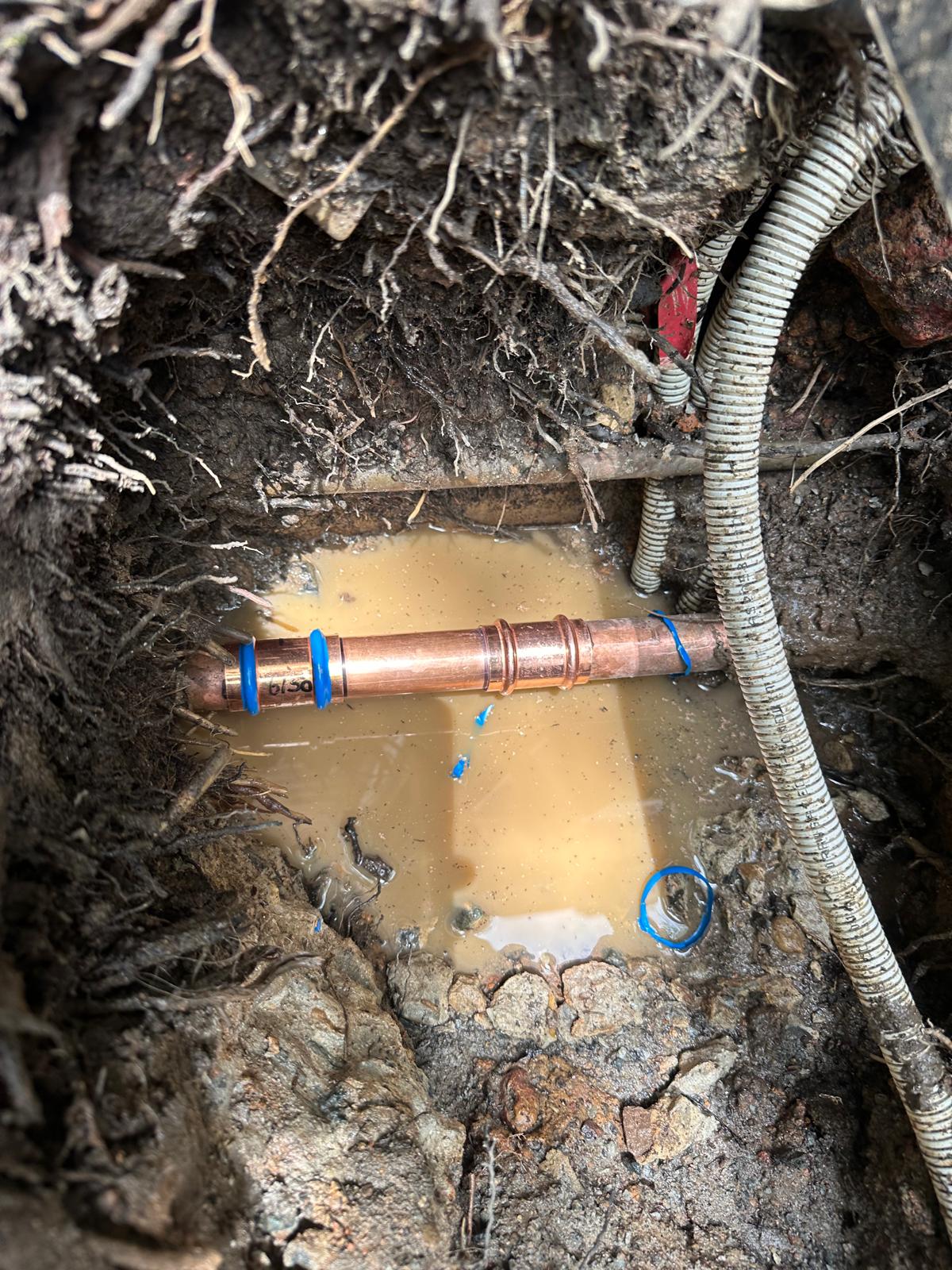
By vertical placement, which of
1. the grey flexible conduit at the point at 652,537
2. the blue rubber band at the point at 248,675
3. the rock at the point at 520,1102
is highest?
the grey flexible conduit at the point at 652,537

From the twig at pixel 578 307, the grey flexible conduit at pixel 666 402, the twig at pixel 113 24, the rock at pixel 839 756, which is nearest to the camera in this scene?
the twig at pixel 113 24

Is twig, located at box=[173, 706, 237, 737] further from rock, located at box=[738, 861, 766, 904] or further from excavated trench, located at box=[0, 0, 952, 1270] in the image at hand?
rock, located at box=[738, 861, 766, 904]

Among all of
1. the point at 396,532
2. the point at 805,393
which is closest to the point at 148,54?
the point at 396,532

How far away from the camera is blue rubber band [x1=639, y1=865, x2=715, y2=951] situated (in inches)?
74.1

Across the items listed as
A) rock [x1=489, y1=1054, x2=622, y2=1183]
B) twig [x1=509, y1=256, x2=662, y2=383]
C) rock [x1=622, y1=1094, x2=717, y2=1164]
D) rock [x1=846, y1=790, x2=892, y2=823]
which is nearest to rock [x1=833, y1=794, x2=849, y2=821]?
rock [x1=846, y1=790, x2=892, y2=823]

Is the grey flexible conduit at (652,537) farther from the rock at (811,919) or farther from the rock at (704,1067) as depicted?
the rock at (704,1067)

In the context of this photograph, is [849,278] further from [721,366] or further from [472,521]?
[472,521]

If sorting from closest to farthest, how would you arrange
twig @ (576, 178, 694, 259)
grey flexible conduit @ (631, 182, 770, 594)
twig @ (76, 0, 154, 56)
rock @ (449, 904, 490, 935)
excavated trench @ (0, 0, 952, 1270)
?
twig @ (76, 0, 154, 56) < excavated trench @ (0, 0, 952, 1270) < twig @ (576, 178, 694, 259) < grey flexible conduit @ (631, 182, 770, 594) < rock @ (449, 904, 490, 935)

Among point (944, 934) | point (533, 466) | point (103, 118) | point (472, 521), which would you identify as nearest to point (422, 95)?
point (103, 118)

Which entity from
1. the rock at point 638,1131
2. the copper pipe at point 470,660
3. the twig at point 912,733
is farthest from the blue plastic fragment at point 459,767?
the twig at point 912,733

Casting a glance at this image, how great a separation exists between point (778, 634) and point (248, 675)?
1.10 m

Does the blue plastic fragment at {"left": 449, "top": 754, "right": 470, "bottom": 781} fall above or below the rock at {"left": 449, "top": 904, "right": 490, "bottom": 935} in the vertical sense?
above

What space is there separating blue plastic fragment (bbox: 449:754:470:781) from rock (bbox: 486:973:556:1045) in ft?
1.59

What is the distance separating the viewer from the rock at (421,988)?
5.56 feet
